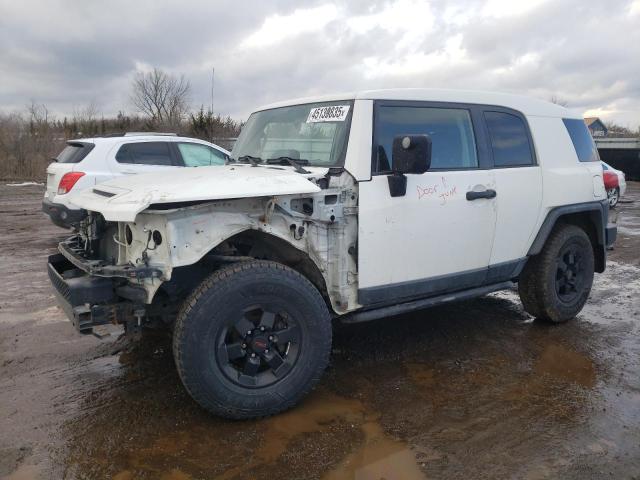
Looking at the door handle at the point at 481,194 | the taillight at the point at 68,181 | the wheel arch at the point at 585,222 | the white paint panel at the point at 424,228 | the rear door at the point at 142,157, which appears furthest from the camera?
the rear door at the point at 142,157

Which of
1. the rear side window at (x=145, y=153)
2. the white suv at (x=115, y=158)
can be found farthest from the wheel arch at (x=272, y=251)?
the rear side window at (x=145, y=153)

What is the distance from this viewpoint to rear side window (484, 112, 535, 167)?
14.0ft

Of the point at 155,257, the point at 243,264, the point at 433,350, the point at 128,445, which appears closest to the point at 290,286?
the point at 243,264

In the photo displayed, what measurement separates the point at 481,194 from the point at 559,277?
155 cm

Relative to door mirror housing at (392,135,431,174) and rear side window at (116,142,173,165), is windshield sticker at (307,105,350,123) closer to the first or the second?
door mirror housing at (392,135,431,174)

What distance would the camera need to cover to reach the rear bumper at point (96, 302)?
2975 millimetres

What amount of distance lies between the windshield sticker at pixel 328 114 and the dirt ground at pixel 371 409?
6.19ft

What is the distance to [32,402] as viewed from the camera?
3.43 metres

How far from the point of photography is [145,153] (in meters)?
8.48

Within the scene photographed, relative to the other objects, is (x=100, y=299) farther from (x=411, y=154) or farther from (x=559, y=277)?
(x=559, y=277)

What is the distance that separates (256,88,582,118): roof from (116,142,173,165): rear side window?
4398 mm

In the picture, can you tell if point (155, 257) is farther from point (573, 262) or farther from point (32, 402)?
point (573, 262)

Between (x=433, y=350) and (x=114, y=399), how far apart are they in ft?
8.27

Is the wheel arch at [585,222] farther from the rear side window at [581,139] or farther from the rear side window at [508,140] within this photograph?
the rear side window at [508,140]
